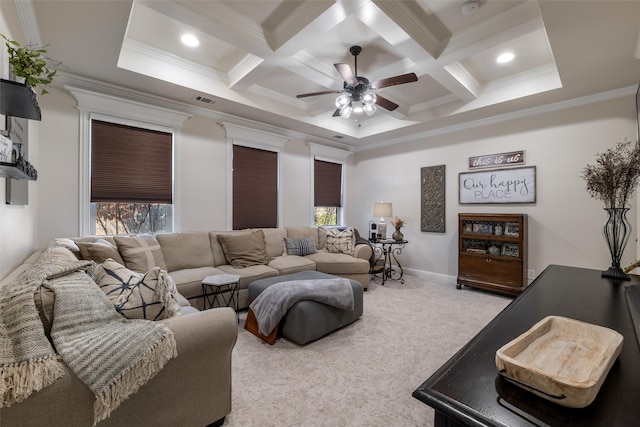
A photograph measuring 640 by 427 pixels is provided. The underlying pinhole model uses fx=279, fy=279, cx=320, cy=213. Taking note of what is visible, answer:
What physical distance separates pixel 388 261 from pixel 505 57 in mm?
3676

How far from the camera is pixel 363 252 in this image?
4512 millimetres

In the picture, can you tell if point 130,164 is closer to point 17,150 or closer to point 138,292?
point 17,150

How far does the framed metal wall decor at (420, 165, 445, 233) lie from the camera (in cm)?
479

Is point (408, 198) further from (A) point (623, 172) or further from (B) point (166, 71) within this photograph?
(B) point (166, 71)

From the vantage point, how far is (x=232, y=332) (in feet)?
4.88

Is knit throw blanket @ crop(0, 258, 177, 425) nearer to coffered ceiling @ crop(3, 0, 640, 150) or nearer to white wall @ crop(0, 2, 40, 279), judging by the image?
white wall @ crop(0, 2, 40, 279)

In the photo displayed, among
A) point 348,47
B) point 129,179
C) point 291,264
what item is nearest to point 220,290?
point 291,264

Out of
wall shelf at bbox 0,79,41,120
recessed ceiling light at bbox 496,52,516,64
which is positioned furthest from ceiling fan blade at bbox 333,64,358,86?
wall shelf at bbox 0,79,41,120

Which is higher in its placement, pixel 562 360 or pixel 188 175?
pixel 188 175

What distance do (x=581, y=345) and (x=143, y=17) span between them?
3.69m

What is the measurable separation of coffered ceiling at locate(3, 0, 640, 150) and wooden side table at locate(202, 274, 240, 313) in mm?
2263

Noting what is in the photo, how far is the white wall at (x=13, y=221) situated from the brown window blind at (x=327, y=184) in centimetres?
386

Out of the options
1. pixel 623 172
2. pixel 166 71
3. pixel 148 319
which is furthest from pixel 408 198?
pixel 148 319

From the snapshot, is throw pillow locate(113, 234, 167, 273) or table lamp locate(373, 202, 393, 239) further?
table lamp locate(373, 202, 393, 239)
